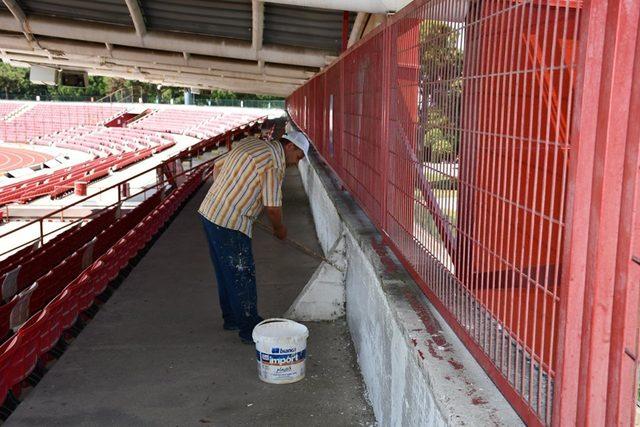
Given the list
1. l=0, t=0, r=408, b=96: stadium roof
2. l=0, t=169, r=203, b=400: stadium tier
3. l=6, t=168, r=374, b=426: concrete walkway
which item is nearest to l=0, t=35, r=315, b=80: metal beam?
l=0, t=0, r=408, b=96: stadium roof

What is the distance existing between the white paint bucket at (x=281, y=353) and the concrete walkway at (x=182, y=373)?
0.26 ft

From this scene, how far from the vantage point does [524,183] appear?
2.62 m

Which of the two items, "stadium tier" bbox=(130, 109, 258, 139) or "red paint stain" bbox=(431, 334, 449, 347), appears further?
"stadium tier" bbox=(130, 109, 258, 139)

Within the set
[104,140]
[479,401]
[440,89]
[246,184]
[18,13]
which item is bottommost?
[104,140]

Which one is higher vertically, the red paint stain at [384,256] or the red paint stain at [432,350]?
the red paint stain at [384,256]

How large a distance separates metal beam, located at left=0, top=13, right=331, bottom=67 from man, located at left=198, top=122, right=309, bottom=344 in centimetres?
1161

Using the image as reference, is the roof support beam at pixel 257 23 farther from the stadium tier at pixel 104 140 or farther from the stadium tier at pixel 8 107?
the stadium tier at pixel 8 107

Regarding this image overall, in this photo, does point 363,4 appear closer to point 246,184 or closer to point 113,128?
point 246,184

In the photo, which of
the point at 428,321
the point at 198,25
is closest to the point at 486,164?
the point at 428,321

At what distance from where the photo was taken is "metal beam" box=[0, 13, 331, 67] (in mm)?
16969

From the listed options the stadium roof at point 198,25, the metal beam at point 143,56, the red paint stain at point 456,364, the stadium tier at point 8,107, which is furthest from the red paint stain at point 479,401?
the stadium tier at point 8,107

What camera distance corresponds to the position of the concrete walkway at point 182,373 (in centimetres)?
454

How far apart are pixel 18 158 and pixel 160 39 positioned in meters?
38.1

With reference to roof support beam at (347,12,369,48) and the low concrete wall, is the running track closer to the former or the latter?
roof support beam at (347,12,369,48)
